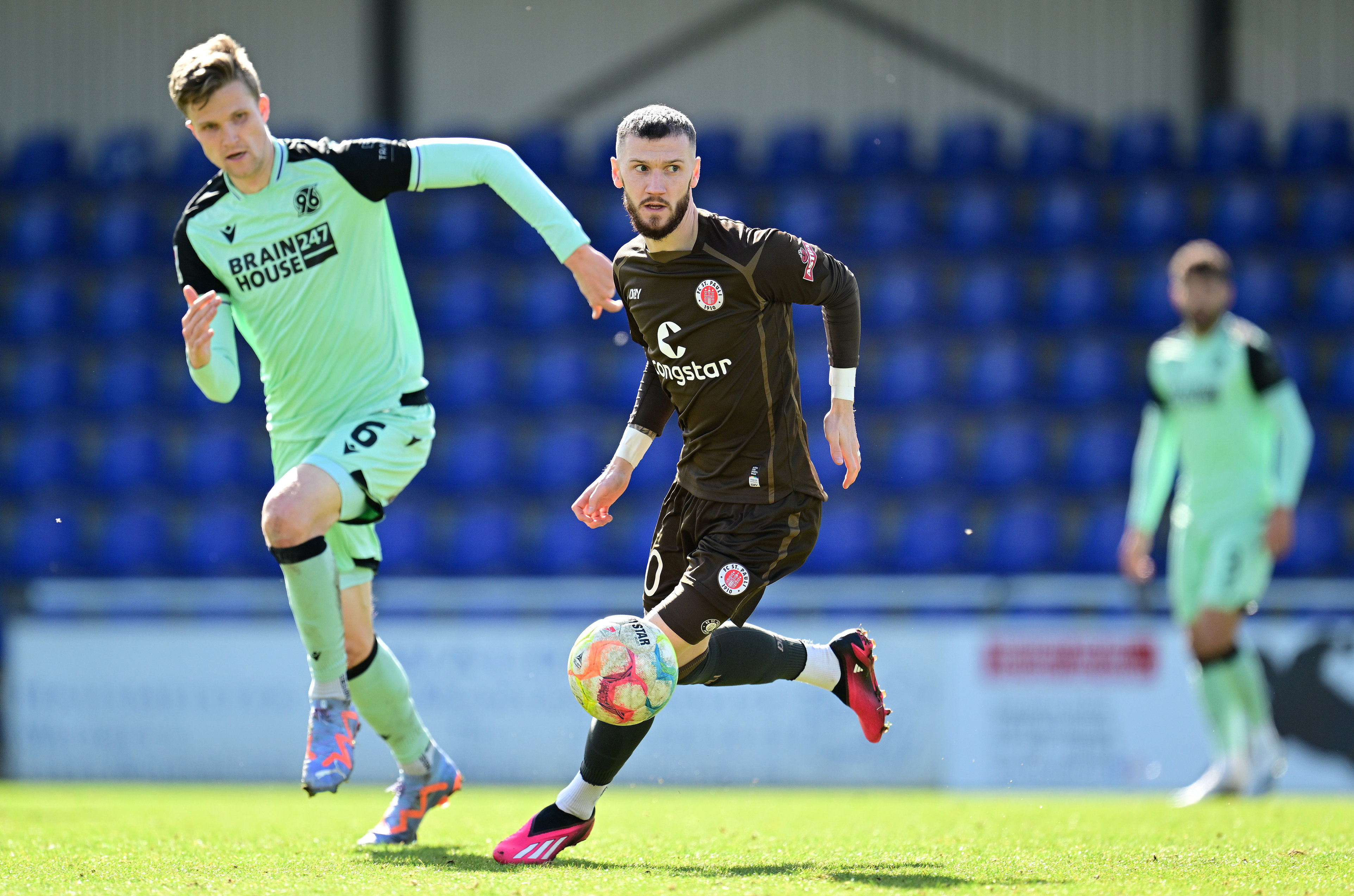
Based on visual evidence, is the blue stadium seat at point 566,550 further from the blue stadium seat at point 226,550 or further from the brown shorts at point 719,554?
the brown shorts at point 719,554

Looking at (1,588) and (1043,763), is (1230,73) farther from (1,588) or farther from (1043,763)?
(1,588)

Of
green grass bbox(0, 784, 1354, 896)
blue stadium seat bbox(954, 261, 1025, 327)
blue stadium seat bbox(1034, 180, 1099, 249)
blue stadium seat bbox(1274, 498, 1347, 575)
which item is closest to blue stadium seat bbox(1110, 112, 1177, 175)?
blue stadium seat bbox(1034, 180, 1099, 249)

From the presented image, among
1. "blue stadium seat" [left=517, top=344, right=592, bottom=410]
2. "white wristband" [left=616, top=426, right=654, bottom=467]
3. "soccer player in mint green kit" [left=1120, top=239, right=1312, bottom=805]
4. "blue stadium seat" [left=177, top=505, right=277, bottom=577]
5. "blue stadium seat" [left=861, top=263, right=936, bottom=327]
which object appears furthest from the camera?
"blue stadium seat" [left=861, top=263, right=936, bottom=327]

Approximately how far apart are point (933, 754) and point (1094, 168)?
5.80 meters

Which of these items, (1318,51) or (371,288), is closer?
(371,288)

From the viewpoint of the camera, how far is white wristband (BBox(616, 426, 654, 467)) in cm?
461

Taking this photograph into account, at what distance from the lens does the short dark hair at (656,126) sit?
4.13 metres

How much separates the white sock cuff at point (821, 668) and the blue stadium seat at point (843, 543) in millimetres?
5613

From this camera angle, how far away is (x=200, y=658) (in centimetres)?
898

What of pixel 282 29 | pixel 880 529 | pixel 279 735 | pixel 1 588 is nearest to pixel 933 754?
pixel 880 529

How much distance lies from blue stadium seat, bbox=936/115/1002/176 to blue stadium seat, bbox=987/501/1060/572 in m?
3.15

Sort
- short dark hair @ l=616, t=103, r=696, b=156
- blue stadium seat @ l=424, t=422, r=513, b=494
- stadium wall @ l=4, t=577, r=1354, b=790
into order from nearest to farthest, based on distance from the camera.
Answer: short dark hair @ l=616, t=103, r=696, b=156 < stadium wall @ l=4, t=577, r=1354, b=790 < blue stadium seat @ l=424, t=422, r=513, b=494

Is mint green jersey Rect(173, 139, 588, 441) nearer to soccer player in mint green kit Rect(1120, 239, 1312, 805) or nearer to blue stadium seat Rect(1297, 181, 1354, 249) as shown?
soccer player in mint green kit Rect(1120, 239, 1312, 805)

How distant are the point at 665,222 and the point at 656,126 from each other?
27 cm
